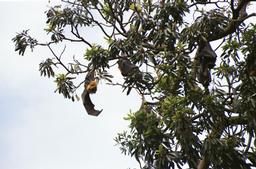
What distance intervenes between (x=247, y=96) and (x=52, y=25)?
3511 mm

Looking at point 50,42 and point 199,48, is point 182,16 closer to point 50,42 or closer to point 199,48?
point 199,48

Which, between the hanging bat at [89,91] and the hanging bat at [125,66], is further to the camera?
the hanging bat at [89,91]

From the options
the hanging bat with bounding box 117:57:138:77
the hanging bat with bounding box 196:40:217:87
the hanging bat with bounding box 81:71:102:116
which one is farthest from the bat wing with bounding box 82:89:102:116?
the hanging bat with bounding box 196:40:217:87

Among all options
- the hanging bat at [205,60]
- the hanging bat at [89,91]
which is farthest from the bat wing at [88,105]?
the hanging bat at [205,60]

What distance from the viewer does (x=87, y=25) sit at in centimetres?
738

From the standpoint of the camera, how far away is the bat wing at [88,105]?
6.81m

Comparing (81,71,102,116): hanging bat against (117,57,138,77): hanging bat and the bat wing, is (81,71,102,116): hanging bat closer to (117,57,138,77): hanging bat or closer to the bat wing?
the bat wing

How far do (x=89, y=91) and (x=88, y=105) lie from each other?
263 millimetres

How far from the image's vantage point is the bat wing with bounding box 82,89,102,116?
6809mm

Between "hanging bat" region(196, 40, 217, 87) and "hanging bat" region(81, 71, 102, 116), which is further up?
"hanging bat" region(81, 71, 102, 116)

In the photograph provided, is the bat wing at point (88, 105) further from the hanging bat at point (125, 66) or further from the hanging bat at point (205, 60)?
the hanging bat at point (205, 60)

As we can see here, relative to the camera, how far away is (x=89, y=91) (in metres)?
6.71

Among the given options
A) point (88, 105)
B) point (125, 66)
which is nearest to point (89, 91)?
point (88, 105)

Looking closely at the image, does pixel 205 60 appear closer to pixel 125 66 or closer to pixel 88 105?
pixel 125 66
